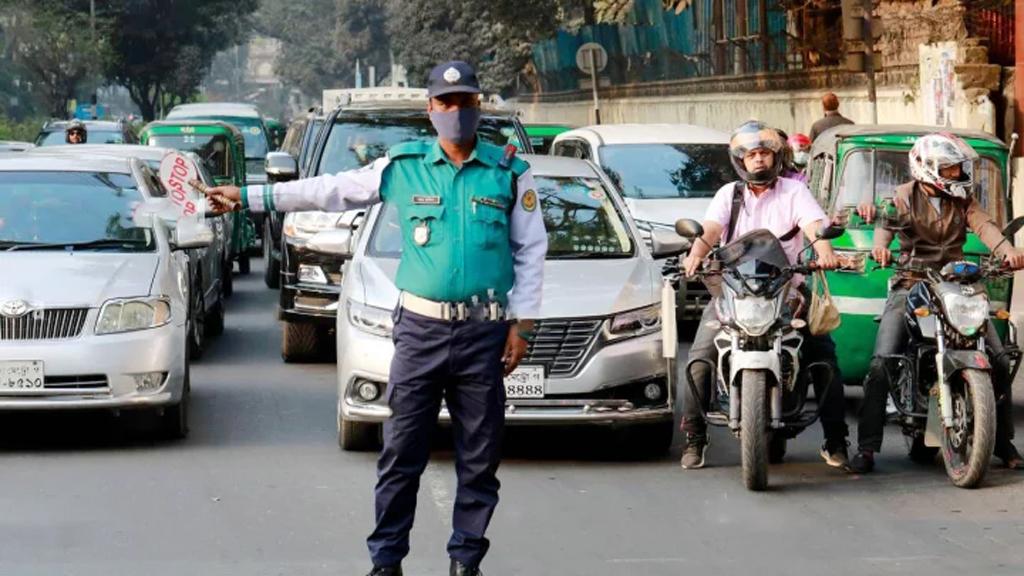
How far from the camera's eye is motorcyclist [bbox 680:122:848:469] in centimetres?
1042

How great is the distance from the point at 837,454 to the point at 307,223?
6.43m

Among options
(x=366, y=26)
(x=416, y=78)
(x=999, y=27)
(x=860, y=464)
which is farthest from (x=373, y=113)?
(x=366, y=26)

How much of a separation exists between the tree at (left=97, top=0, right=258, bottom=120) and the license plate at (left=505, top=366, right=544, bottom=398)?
67636 millimetres

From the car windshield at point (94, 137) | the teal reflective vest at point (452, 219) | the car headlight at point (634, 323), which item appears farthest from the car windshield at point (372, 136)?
the car windshield at point (94, 137)

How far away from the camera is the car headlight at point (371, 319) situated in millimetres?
10938

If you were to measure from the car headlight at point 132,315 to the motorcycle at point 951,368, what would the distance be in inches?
151

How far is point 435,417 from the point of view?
7609mm

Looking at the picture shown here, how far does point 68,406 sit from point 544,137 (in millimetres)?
14865

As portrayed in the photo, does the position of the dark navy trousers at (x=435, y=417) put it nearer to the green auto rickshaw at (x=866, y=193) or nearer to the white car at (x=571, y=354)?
the white car at (x=571, y=354)

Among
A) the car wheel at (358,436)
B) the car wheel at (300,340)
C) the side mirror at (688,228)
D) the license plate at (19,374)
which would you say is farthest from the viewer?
the car wheel at (300,340)

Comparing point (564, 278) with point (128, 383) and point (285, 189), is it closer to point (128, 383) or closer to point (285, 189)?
point (128, 383)

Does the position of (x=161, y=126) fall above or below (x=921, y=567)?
above

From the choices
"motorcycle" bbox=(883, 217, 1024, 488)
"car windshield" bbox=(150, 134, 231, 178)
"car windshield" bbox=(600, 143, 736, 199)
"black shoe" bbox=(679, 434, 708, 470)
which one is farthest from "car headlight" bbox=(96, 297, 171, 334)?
"car windshield" bbox=(150, 134, 231, 178)

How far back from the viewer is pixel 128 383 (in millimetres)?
11406
